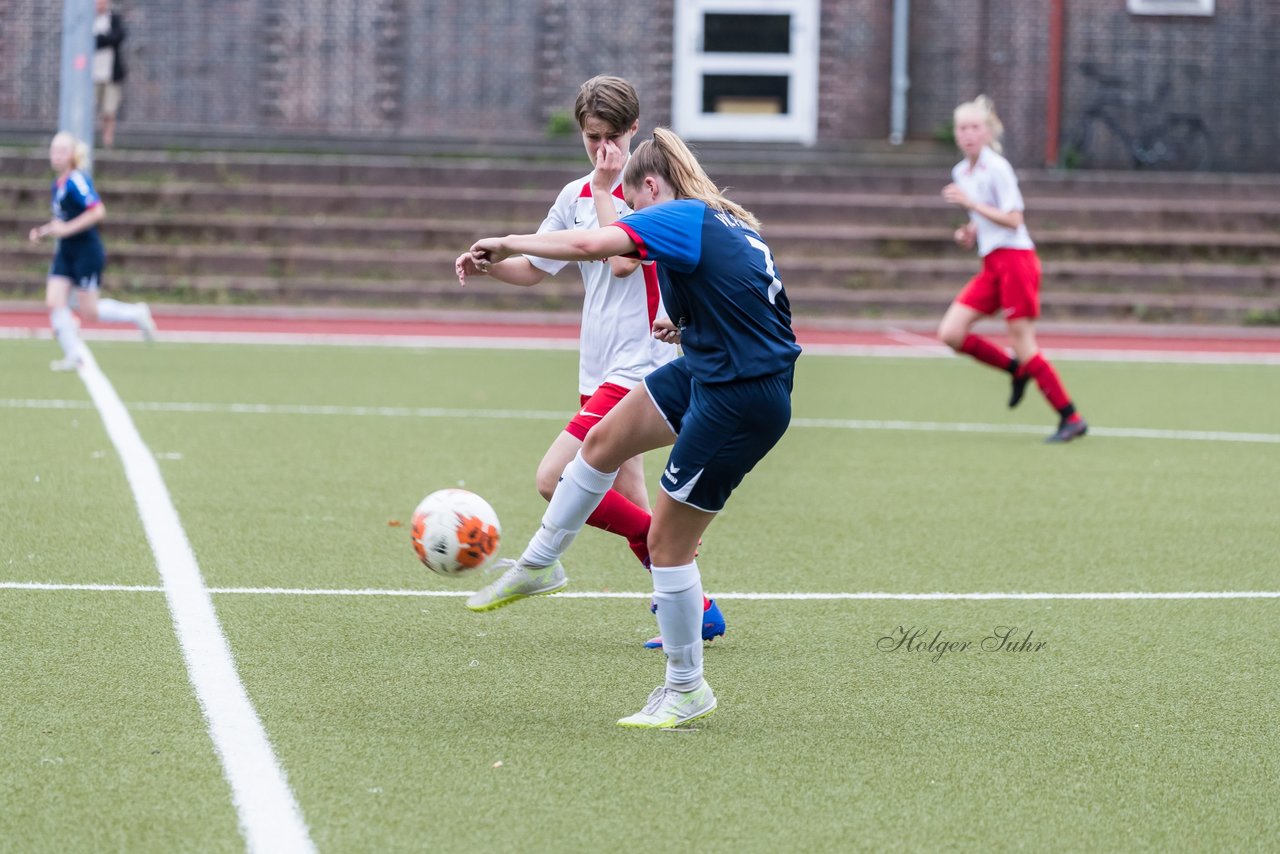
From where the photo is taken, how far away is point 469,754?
4508mm

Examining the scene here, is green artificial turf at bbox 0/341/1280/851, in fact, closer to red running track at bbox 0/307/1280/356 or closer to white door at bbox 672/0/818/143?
red running track at bbox 0/307/1280/356

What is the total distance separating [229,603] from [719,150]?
20.4 m

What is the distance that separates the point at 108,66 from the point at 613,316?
2000cm

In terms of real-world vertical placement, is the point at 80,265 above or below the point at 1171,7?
below

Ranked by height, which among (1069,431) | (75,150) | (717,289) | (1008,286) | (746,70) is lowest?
(1069,431)

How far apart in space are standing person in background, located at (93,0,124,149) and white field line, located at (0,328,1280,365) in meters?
6.98

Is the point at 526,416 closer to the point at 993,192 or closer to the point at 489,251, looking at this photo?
the point at 993,192

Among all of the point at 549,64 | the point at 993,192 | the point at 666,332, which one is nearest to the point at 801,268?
the point at 549,64

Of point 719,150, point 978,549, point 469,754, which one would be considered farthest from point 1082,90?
point 469,754

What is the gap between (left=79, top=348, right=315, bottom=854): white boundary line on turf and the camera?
3.94 m

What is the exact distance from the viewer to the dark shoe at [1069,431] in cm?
1135

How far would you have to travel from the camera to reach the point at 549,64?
26.3 m

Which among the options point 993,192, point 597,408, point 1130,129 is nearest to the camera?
point 597,408

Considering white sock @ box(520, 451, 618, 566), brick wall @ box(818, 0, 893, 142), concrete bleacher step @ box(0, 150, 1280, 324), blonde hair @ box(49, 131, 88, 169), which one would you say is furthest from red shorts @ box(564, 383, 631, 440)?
brick wall @ box(818, 0, 893, 142)
